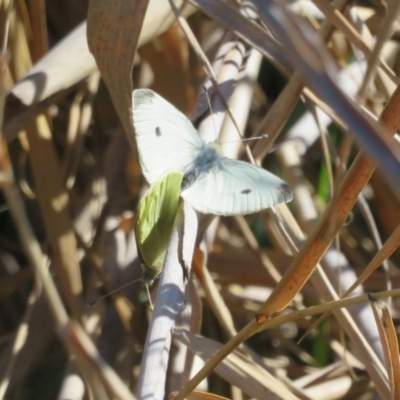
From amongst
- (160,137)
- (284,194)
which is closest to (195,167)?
(160,137)

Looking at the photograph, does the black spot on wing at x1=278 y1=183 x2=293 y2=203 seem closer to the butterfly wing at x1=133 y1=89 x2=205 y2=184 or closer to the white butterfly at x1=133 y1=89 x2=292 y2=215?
the white butterfly at x1=133 y1=89 x2=292 y2=215

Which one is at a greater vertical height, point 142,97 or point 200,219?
point 142,97

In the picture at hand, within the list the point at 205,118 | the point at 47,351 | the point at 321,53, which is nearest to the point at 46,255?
the point at 47,351

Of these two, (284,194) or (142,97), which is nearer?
(284,194)

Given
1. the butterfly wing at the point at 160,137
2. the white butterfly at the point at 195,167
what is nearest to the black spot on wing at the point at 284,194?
the white butterfly at the point at 195,167

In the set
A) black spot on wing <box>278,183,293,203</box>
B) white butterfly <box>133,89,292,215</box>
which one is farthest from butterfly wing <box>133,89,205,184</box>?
black spot on wing <box>278,183,293,203</box>

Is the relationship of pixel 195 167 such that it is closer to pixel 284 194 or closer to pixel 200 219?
pixel 200 219
